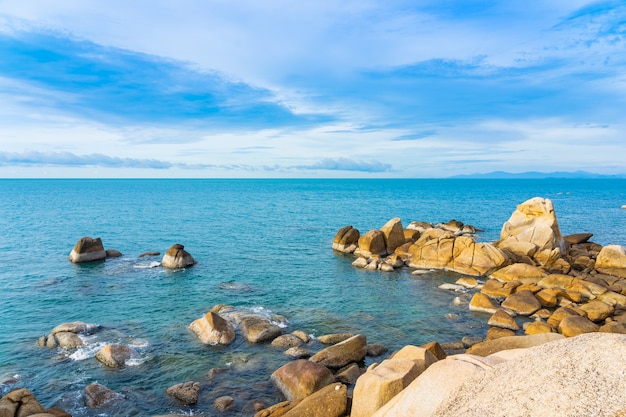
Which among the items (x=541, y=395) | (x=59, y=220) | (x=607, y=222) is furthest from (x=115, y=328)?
(x=607, y=222)

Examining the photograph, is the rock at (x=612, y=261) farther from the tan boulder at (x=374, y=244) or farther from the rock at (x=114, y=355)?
the rock at (x=114, y=355)

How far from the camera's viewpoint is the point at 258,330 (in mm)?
22703

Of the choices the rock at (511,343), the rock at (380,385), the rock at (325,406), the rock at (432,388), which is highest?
the rock at (432,388)

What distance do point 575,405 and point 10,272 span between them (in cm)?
4348

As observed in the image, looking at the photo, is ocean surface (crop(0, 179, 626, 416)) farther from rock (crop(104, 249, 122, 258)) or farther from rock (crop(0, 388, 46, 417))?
rock (crop(0, 388, 46, 417))

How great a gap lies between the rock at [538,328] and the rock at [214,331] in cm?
1671

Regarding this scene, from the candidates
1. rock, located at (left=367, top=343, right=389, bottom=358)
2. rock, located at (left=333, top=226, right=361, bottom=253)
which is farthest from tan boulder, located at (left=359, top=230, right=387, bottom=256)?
rock, located at (left=367, top=343, right=389, bottom=358)

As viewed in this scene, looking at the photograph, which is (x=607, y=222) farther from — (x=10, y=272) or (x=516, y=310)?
(x=10, y=272)

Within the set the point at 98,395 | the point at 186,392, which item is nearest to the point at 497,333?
the point at 186,392

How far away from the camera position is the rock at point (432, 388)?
921 cm

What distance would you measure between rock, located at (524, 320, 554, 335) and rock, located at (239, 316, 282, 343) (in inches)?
559

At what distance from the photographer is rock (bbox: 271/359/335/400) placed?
16.5 m

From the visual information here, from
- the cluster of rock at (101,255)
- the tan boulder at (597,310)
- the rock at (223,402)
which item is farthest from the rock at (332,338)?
the cluster of rock at (101,255)

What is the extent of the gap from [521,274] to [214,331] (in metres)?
24.4
